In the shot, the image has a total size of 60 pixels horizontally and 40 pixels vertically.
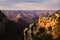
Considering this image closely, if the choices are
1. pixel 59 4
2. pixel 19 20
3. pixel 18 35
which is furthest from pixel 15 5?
pixel 59 4

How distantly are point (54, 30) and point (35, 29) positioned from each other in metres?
0.23

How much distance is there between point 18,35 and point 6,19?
0.24 meters

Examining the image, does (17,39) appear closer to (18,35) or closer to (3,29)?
(18,35)

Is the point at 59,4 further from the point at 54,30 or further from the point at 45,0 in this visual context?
the point at 54,30

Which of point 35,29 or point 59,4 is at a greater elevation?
point 59,4

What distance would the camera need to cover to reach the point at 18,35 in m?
2.35

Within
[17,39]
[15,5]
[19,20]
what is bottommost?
[17,39]

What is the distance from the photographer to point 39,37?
7.59 feet

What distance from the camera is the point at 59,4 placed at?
7.85 feet

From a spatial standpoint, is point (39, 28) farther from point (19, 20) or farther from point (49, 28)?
point (19, 20)

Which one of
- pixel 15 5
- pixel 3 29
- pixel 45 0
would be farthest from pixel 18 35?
pixel 45 0

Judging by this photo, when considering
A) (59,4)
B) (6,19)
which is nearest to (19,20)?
(6,19)

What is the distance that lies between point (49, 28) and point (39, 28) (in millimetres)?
121

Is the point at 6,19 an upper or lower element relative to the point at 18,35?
upper
